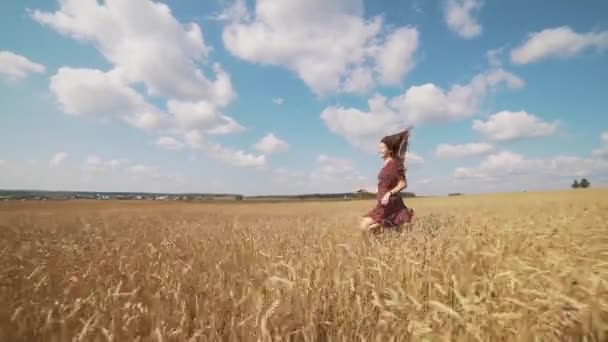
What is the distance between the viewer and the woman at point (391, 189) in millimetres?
6086

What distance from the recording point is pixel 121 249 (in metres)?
3.83

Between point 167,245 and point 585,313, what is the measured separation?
346 centimetres

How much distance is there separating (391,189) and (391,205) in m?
0.30

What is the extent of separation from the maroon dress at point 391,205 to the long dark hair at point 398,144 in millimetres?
140

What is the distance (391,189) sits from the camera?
6430mm

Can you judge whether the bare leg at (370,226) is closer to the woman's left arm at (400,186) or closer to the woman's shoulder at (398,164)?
the woman's left arm at (400,186)

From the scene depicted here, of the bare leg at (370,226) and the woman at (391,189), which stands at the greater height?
the woman at (391,189)

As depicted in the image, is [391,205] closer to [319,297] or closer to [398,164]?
[398,164]

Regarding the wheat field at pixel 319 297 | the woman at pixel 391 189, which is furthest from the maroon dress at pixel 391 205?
the wheat field at pixel 319 297

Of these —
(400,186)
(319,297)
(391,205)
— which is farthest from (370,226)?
(319,297)

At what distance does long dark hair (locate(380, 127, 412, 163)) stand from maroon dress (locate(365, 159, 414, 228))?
0.14 metres

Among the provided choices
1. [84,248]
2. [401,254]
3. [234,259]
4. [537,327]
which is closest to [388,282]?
[401,254]

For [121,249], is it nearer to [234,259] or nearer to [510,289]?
[234,259]

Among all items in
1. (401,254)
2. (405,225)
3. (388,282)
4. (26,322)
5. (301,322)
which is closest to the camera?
(26,322)
